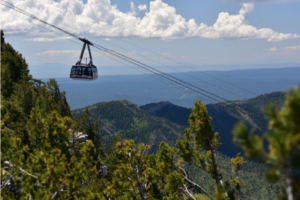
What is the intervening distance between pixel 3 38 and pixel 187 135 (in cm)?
7567

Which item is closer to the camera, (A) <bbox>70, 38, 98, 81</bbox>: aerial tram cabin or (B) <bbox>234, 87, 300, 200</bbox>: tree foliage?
(B) <bbox>234, 87, 300, 200</bbox>: tree foliage

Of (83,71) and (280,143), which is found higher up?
(280,143)

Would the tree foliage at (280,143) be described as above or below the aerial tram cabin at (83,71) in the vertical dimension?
above

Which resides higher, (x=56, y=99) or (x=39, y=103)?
(x=39, y=103)

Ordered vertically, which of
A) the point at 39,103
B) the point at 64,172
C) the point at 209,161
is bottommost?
the point at 39,103

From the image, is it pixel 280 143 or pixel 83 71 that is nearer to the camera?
pixel 280 143

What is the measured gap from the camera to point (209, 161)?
1856cm

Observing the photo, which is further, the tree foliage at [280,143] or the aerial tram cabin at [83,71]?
the aerial tram cabin at [83,71]

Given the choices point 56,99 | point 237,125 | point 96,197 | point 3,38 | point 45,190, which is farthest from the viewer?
point 3,38

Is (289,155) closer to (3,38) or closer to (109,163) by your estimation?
(109,163)

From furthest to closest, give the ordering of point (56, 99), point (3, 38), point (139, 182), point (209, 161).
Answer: point (3, 38) → point (56, 99) → point (209, 161) → point (139, 182)

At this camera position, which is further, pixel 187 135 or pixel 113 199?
pixel 187 135

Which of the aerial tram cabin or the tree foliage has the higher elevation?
the tree foliage

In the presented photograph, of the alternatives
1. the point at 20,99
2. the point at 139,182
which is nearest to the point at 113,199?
the point at 139,182
